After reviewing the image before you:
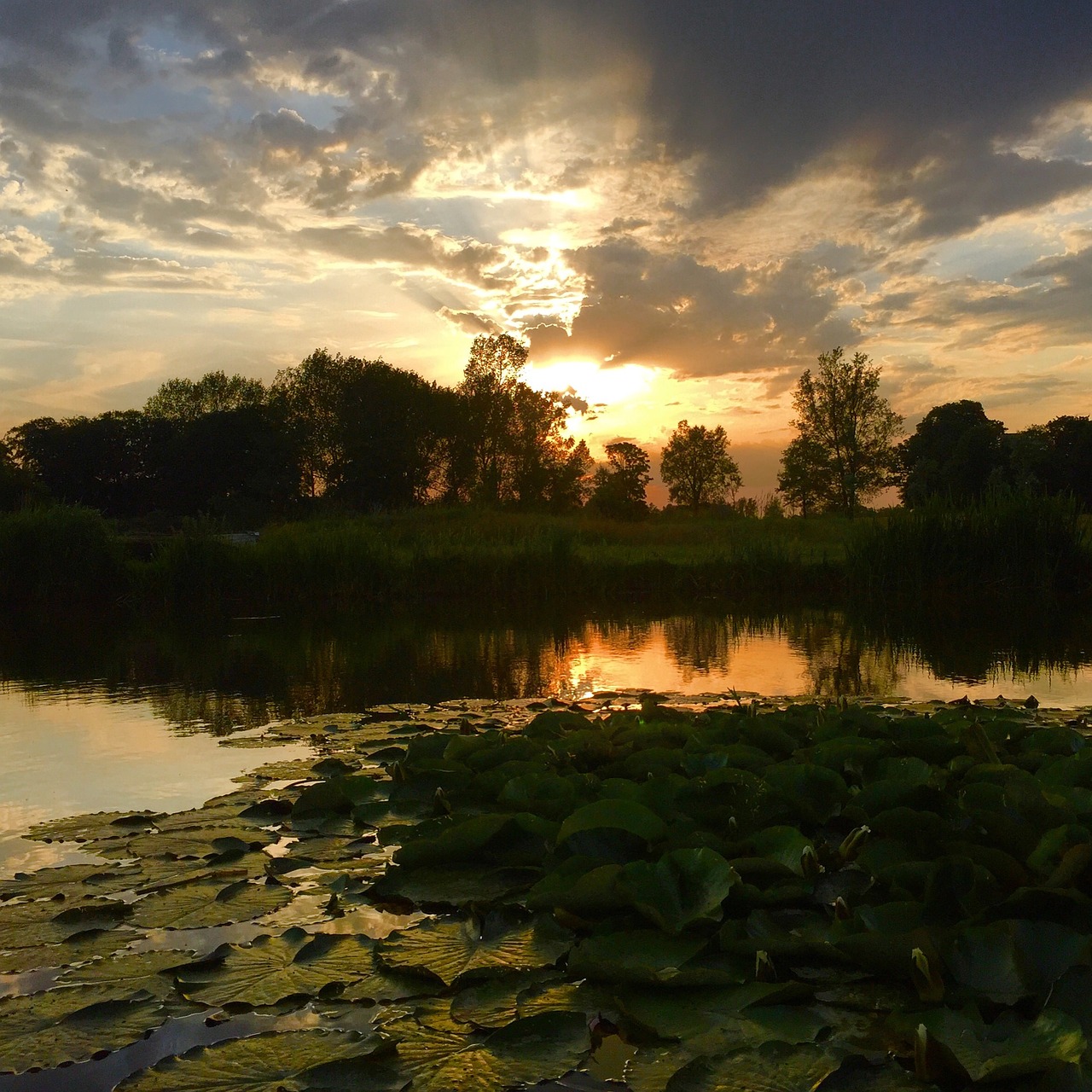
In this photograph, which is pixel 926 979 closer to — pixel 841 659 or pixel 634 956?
pixel 634 956

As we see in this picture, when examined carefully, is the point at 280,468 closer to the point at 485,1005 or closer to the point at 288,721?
the point at 288,721

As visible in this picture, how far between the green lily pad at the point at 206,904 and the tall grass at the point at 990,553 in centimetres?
1171

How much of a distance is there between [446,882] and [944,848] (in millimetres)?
1320

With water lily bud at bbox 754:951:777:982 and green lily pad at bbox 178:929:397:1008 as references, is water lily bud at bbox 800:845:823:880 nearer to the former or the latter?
water lily bud at bbox 754:951:777:982

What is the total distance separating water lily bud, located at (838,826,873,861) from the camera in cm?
247

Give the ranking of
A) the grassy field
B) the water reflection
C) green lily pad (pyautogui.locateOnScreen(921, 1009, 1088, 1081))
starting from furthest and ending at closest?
the grassy field, the water reflection, green lily pad (pyautogui.locateOnScreen(921, 1009, 1088, 1081))

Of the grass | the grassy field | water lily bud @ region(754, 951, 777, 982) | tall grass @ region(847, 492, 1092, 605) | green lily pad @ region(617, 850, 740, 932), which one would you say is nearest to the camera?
water lily bud @ region(754, 951, 777, 982)

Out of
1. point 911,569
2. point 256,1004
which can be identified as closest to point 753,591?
point 911,569

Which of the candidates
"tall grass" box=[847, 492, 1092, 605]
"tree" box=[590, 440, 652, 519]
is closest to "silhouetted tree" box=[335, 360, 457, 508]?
"tree" box=[590, 440, 652, 519]

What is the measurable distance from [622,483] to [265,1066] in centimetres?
4739

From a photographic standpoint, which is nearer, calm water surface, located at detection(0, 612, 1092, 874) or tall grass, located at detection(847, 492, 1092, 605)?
calm water surface, located at detection(0, 612, 1092, 874)

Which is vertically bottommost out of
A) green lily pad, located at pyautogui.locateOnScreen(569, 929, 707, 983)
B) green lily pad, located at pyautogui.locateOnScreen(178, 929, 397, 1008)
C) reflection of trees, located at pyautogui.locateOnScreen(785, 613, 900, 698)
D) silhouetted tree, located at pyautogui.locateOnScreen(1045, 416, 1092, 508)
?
reflection of trees, located at pyautogui.locateOnScreen(785, 613, 900, 698)

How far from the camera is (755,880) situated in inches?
93.0

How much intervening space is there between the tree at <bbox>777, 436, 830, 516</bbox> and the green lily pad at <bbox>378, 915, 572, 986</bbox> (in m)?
42.2
